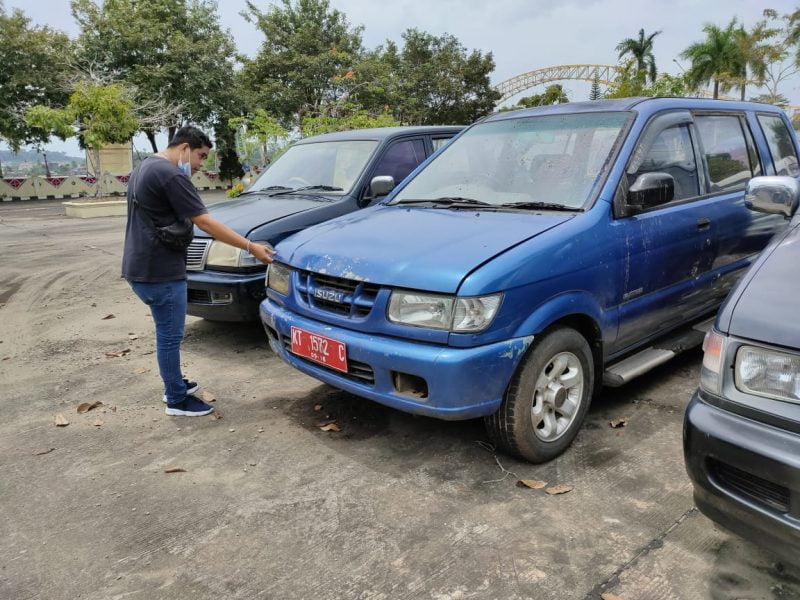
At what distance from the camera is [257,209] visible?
199 inches

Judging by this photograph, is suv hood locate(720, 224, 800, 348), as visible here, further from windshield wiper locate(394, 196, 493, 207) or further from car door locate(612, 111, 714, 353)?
windshield wiper locate(394, 196, 493, 207)

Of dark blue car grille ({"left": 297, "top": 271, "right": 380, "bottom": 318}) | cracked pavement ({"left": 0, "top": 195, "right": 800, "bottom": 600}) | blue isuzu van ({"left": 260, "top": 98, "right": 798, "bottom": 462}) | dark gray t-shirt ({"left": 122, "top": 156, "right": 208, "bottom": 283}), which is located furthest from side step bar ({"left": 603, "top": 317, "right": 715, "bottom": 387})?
dark gray t-shirt ({"left": 122, "top": 156, "right": 208, "bottom": 283})

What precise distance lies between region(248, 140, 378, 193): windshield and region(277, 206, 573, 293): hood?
1954mm

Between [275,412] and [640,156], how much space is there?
2735 mm

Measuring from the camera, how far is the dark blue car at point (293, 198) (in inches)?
180

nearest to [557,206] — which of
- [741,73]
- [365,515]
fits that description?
[365,515]

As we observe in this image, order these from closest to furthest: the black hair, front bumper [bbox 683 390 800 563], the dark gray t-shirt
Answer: front bumper [bbox 683 390 800 563] → the dark gray t-shirt → the black hair

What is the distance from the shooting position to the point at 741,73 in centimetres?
3719

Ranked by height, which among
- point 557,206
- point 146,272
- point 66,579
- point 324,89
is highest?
point 324,89

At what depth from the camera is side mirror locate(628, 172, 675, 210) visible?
10.3ft

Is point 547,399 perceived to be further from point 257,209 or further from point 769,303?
point 257,209

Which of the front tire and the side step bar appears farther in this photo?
the side step bar

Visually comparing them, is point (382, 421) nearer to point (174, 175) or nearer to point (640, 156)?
point (174, 175)

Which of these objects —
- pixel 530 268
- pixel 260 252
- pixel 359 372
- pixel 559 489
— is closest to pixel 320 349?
pixel 359 372
